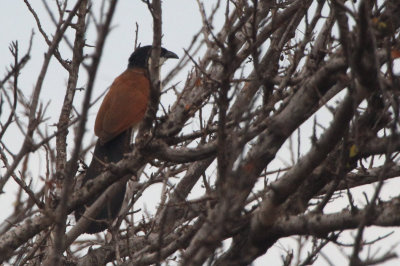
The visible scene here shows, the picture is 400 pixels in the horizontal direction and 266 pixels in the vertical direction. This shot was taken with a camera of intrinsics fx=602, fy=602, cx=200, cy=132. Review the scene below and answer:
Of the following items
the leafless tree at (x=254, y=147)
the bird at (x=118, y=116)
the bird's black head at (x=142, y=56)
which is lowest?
the leafless tree at (x=254, y=147)

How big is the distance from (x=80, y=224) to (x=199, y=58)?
1290 millimetres

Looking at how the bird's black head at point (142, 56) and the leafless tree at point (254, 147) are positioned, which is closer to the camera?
the leafless tree at point (254, 147)

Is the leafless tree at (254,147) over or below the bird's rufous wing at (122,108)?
below

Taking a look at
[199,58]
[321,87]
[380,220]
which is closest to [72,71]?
[199,58]

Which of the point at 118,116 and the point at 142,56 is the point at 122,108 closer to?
the point at 118,116

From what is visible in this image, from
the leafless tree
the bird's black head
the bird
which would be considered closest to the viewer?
the leafless tree

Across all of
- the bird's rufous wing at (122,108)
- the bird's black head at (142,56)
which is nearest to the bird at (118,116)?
the bird's rufous wing at (122,108)

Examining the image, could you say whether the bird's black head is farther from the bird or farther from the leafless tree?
the leafless tree

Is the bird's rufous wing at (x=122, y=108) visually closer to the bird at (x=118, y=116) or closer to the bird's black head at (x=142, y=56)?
the bird at (x=118, y=116)

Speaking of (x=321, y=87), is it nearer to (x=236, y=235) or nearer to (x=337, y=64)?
(x=337, y=64)

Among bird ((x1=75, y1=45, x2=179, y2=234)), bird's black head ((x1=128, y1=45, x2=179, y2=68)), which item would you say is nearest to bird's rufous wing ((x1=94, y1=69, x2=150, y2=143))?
bird ((x1=75, y1=45, x2=179, y2=234))

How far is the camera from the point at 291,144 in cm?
470

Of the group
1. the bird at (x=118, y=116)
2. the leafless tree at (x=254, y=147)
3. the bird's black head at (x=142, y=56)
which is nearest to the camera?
the leafless tree at (x=254, y=147)

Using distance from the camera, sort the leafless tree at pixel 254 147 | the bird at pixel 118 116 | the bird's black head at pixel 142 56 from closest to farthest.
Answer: the leafless tree at pixel 254 147, the bird at pixel 118 116, the bird's black head at pixel 142 56
